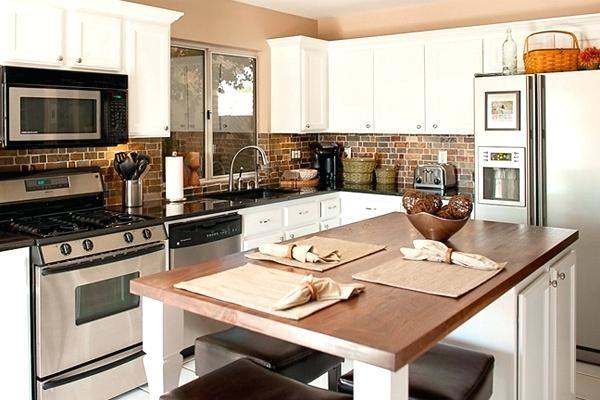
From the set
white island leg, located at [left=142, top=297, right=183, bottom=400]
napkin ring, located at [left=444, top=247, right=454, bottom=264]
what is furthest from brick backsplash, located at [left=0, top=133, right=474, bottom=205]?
napkin ring, located at [left=444, top=247, right=454, bottom=264]

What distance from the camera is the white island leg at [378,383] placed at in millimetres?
1405

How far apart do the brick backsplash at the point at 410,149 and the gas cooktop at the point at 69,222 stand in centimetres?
272

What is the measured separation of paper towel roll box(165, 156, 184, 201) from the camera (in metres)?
4.23

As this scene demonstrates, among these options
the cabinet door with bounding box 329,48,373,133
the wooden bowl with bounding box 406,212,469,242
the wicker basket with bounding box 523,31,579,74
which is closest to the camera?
the wooden bowl with bounding box 406,212,469,242

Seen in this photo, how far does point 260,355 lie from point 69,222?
1.68 meters

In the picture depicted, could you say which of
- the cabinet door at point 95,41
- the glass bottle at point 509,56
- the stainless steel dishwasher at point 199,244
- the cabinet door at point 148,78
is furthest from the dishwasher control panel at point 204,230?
the glass bottle at point 509,56

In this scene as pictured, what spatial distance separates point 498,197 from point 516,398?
2169mm

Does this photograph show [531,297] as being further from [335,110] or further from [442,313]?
[335,110]

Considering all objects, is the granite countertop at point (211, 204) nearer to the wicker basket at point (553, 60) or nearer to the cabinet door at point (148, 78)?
the cabinet door at point (148, 78)

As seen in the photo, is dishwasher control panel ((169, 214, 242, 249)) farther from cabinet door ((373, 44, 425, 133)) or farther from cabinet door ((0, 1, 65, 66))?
cabinet door ((373, 44, 425, 133))

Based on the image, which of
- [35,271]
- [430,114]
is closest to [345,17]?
[430,114]

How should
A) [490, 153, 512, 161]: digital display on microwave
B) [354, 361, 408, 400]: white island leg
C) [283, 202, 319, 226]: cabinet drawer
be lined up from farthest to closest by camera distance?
[283, 202, 319, 226]: cabinet drawer
[490, 153, 512, 161]: digital display on microwave
[354, 361, 408, 400]: white island leg

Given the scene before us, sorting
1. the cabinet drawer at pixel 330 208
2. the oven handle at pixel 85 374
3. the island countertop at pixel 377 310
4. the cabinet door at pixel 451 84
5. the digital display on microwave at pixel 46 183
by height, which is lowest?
the oven handle at pixel 85 374

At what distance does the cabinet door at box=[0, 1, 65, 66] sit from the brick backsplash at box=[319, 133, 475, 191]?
10.0 ft
